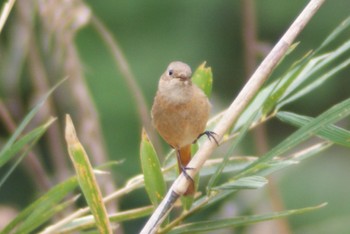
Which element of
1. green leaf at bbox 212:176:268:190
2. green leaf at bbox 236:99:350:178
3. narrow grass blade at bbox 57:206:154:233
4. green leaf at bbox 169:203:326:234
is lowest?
green leaf at bbox 169:203:326:234

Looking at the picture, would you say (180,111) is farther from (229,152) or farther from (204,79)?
(229,152)

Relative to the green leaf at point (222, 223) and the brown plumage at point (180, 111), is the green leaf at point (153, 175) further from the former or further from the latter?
the brown plumage at point (180, 111)

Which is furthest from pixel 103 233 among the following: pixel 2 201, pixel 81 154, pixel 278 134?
pixel 278 134

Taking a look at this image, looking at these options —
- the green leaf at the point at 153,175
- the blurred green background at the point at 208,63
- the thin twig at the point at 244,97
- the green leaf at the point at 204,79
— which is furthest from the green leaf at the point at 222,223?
the blurred green background at the point at 208,63

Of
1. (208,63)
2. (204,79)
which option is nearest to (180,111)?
(204,79)

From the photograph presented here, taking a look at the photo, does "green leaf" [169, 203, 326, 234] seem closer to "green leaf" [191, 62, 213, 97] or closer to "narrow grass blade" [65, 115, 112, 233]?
"narrow grass blade" [65, 115, 112, 233]

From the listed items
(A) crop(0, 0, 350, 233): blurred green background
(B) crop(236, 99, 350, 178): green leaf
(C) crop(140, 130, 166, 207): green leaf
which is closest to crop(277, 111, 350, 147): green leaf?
(B) crop(236, 99, 350, 178): green leaf
